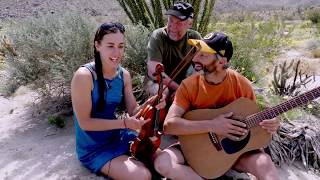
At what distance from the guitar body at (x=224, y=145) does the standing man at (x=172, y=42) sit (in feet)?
2.86

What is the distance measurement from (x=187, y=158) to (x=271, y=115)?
0.69 metres

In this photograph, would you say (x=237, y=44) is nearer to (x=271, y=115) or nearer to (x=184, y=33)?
(x=184, y=33)

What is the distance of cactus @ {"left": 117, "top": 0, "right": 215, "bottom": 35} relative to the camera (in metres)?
6.20

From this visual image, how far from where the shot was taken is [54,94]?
5.61 metres

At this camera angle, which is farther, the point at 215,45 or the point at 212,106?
the point at 212,106

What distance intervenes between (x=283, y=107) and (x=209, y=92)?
0.54 meters

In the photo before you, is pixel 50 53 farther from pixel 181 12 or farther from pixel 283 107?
pixel 283 107

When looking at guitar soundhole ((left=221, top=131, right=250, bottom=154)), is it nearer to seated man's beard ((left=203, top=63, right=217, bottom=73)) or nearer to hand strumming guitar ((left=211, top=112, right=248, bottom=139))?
hand strumming guitar ((left=211, top=112, right=248, bottom=139))

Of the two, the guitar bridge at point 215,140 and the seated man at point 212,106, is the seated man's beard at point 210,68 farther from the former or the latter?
the guitar bridge at point 215,140

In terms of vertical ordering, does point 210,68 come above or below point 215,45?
below

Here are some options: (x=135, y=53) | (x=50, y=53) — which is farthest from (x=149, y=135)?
(x=50, y=53)

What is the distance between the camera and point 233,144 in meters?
3.28

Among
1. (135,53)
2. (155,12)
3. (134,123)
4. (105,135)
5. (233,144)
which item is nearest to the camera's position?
(134,123)

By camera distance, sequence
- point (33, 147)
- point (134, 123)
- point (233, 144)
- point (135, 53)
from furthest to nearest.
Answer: point (135, 53), point (33, 147), point (233, 144), point (134, 123)
